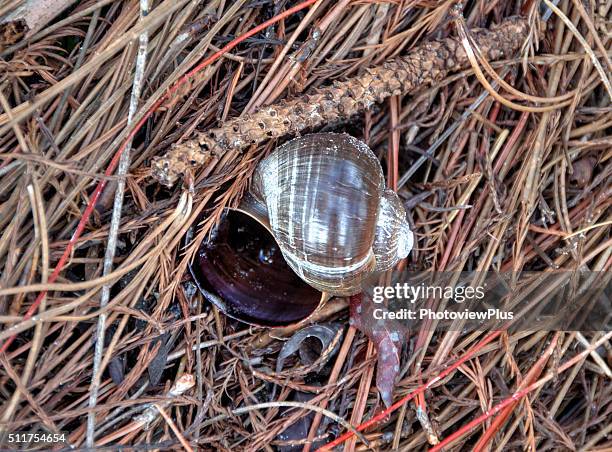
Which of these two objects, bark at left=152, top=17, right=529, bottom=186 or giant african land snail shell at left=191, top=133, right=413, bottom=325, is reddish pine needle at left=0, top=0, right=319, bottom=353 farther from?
giant african land snail shell at left=191, top=133, right=413, bottom=325

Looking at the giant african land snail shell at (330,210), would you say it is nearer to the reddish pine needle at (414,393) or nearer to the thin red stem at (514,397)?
the reddish pine needle at (414,393)

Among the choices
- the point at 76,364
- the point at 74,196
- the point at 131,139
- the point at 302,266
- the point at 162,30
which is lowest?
the point at 76,364

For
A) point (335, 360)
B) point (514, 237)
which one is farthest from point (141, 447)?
point (514, 237)

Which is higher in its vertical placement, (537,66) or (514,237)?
(537,66)

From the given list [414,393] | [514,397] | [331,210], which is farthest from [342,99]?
[514,397]

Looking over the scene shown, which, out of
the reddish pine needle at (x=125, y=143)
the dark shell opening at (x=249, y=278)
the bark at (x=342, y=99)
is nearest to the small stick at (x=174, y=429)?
the dark shell opening at (x=249, y=278)

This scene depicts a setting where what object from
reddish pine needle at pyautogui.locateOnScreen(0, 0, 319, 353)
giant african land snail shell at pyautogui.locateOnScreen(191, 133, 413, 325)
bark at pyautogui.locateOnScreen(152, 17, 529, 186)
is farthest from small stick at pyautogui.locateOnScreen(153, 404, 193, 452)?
bark at pyautogui.locateOnScreen(152, 17, 529, 186)

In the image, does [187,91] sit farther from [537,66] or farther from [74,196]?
[537,66]
